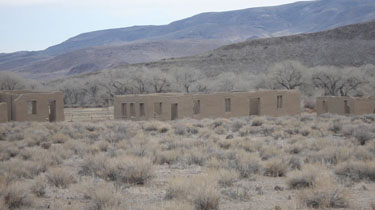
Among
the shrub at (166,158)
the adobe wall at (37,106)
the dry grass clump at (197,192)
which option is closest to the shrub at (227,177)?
the dry grass clump at (197,192)

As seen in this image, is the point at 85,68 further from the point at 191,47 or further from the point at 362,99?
the point at 362,99

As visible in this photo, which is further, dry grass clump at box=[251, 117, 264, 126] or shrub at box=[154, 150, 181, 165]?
dry grass clump at box=[251, 117, 264, 126]

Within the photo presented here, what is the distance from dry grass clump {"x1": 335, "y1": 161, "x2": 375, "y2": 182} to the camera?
9703mm

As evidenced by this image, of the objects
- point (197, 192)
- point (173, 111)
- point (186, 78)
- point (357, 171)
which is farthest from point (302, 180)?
point (186, 78)

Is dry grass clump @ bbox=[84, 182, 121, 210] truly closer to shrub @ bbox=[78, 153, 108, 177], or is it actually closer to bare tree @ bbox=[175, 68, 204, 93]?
shrub @ bbox=[78, 153, 108, 177]

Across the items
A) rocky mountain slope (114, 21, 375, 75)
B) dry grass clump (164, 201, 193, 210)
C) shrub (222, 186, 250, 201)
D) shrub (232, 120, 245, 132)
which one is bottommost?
shrub (222, 186, 250, 201)

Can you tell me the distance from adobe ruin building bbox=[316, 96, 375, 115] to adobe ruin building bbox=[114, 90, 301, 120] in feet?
7.54

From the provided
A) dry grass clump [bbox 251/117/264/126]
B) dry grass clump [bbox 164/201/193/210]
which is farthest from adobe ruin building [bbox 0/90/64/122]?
dry grass clump [bbox 164/201/193/210]

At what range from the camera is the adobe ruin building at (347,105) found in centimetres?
2723

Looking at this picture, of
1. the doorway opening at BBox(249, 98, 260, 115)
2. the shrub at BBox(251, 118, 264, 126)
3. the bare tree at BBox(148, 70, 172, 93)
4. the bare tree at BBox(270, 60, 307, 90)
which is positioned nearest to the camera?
the shrub at BBox(251, 118, 264, 126)

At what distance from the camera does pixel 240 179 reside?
9.98m

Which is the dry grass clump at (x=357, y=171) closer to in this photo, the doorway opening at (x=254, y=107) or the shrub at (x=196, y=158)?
the shrub at (x=196, y=158)

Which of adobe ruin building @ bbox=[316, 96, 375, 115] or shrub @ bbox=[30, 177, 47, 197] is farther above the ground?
adobe ruin building @ bbox=[316, 96, 375, 115]

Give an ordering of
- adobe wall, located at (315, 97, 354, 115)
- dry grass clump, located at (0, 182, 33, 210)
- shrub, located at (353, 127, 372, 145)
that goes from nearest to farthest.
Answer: dry grass clump, located at (0, 182, 33, 210), shrub, located at (353, 127, 372, 145), adobe wall, located at (315, 97, 354, 115)
